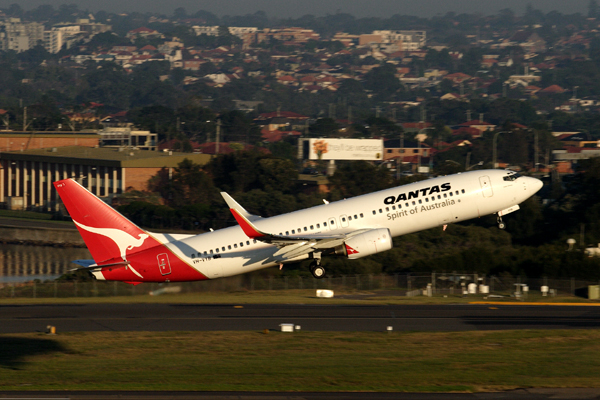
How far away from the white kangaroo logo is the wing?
810cm

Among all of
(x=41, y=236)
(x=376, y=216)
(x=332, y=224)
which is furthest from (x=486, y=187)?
(x=41, y=236)

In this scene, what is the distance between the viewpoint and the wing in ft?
172

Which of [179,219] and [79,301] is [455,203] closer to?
[79,301]

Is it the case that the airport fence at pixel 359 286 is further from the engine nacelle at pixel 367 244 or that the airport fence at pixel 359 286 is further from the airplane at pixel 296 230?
the engine nacelle at pixel 367 244

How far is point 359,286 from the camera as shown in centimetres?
7112

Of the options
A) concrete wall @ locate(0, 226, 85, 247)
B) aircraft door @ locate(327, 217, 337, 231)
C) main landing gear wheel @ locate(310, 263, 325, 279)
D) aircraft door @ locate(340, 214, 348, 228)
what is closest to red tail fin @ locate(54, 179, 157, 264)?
main landing gear wheel @ locate(310, 263, 325, 279)

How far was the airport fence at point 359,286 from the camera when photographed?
6469 centimetres

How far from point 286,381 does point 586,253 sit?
157ft

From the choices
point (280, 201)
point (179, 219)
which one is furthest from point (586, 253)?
point (179, 219)

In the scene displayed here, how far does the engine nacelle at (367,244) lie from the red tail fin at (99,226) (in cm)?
1349

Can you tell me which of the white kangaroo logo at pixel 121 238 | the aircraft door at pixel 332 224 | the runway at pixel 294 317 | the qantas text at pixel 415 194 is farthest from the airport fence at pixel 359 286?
the aircraft door at pixel 332 224

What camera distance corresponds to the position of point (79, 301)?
2542 inches

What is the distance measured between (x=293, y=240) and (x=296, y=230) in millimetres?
2204

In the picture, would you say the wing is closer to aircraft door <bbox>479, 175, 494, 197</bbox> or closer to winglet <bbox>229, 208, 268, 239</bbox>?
winglet <bbox>229, 208, 268, 239</bbox>
